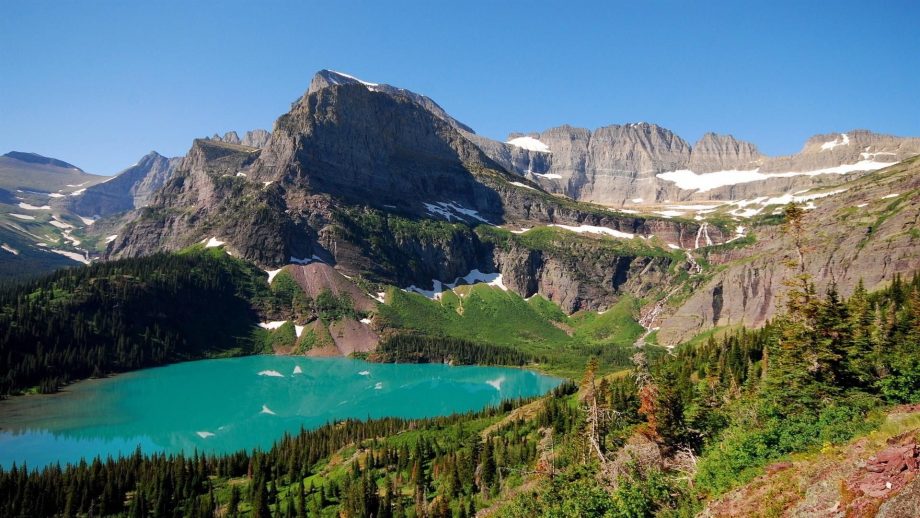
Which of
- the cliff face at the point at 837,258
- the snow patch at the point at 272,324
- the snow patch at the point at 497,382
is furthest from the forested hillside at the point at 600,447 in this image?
the snow patch at the point at 272,324

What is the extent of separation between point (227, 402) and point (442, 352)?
75.6 m

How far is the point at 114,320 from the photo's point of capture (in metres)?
159

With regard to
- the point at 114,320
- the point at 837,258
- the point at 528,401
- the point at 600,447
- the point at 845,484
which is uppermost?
the point at 837,258

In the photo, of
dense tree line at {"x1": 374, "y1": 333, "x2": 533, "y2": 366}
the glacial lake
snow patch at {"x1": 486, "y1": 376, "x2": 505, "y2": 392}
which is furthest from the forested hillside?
dense tree line at {"x1": 374, "y1": 333, "x2": 533, "y2": 366}

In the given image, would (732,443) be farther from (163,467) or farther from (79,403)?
(79,403)

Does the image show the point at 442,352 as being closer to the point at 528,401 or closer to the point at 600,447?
the point at 528,401

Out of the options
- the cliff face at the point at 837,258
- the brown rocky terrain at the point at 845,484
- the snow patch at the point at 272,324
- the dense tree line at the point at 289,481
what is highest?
the cliff face at the point at 837,258

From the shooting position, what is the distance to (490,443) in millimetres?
62625

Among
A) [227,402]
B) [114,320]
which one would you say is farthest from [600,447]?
[114,320]

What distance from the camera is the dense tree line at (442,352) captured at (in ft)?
573

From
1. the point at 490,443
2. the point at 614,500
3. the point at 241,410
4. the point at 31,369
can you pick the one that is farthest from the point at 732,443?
the point at 31,369

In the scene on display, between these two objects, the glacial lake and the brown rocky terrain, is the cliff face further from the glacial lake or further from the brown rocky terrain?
the brown rocky terrain

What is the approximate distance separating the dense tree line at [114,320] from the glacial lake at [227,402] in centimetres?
764

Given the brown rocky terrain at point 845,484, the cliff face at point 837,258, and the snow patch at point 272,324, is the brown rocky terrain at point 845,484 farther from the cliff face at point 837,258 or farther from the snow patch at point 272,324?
the snow patch at point 272,324
